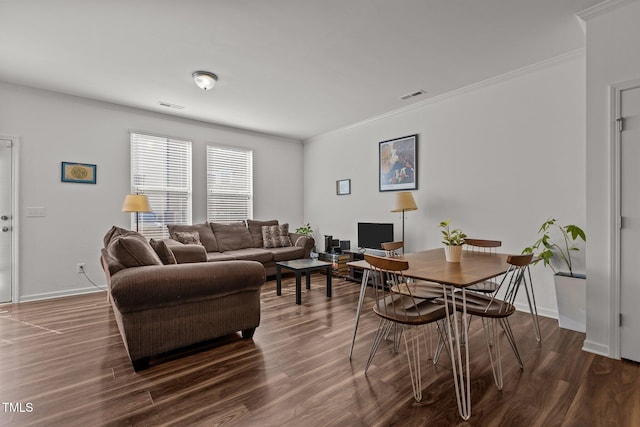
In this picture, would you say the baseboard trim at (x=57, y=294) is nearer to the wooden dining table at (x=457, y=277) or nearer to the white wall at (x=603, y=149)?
the wooden dining table at (x=457, y=277)

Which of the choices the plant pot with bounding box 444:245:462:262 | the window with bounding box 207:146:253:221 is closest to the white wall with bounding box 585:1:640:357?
the plant pot with bounding box 444:245:462:262

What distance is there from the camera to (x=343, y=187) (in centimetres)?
572

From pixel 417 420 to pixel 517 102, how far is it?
135 inches

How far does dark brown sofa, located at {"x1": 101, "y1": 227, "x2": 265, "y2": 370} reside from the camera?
6.93 ft

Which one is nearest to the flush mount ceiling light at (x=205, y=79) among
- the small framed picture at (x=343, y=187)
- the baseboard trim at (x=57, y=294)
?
the small framed picture at (x=343, y=187)

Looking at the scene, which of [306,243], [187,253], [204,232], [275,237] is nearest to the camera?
[187,253]

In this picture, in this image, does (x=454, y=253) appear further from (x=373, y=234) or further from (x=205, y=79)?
(x=205, y=79)

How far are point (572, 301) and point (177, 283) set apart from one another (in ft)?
11.2

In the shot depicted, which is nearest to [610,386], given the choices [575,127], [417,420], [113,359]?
[417,420]

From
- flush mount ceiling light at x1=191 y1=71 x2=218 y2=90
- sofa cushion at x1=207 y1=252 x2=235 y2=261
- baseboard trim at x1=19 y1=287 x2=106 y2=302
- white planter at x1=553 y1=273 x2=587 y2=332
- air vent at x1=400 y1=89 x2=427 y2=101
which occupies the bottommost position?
baseboard trim at x1=19 y1=287 x2=106 y2=302

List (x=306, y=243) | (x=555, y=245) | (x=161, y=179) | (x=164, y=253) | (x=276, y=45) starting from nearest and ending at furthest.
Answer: (x=164, y=253) < (x=276, y=45) < (x=555, y=245) < (x=161, y=179) < (x=306, y=243)

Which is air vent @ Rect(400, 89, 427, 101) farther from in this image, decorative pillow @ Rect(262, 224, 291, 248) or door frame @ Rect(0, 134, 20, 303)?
door frame @ Rect(0, 134, 20, 303)

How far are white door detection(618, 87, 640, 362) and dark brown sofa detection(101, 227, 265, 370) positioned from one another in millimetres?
2779

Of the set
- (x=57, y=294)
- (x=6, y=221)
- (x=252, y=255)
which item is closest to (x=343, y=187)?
(x=252, y=255)
